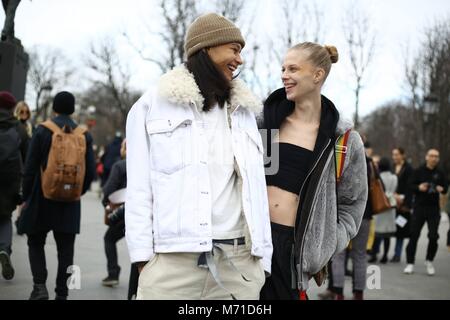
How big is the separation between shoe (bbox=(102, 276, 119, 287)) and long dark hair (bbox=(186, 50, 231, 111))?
15.9ft

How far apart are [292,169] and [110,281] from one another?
14.7 feet

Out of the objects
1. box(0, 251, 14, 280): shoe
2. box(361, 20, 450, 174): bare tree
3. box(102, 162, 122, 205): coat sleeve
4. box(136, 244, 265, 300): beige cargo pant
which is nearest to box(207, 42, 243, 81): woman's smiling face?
box(136, 244, 265, 300): beige cargo pant

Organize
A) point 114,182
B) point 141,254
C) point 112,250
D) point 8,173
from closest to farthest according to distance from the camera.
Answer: point 141,254, point 8,173, point 114,182, point 112,250

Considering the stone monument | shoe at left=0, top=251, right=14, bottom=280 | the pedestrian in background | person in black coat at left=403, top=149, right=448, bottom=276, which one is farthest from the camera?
the pedestrian in background

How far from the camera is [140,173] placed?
2785 millimetres

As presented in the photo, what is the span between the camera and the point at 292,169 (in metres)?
3.51

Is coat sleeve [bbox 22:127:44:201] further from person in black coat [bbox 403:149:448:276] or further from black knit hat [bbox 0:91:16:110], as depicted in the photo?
person in black coat [bbox 403:149:448:276]

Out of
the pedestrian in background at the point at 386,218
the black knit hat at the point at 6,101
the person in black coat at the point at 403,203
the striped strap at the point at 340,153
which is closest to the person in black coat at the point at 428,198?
the pedestrian in background at the point at 386,218

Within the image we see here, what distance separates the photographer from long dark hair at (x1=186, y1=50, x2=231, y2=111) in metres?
2.95

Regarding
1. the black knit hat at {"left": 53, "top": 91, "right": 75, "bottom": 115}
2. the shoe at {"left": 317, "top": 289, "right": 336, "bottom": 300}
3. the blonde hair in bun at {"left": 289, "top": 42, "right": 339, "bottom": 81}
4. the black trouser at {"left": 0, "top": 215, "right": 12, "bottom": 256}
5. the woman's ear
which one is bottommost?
the shoe at {"left": 317, "top": 289, "right": 336, "bottom": 300}

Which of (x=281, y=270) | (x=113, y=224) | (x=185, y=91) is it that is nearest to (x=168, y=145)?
(x=185, y=91)

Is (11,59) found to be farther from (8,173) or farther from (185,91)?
(185,91)
